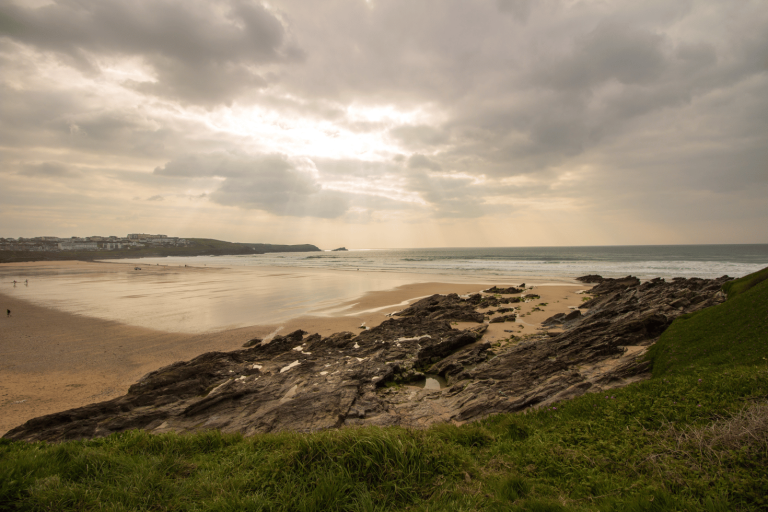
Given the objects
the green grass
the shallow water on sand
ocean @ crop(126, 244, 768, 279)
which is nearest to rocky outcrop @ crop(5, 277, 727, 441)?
the green grass

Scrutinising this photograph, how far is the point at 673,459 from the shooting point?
14.1 feet

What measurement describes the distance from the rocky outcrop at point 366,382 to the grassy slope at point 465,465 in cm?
288

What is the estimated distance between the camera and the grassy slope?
403 centimetres

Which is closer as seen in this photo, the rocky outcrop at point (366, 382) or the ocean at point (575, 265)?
the rocky outcrop at point (366, 382)

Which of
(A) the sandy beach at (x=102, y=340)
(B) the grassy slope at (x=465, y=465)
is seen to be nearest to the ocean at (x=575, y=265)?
(A) the sandy beach at (x=102, y=340)

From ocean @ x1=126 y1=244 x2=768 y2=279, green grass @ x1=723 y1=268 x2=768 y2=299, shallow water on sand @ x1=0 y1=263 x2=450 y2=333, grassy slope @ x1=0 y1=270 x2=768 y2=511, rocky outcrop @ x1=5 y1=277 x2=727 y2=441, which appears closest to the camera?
grassy slope @ x1=0 y1=270 x2=768 y2=511

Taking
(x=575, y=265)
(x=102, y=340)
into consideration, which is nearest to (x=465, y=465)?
(x=102, y=340)

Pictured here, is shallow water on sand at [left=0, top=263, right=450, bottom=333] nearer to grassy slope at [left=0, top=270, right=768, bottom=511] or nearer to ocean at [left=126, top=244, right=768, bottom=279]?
grassy slope at [left=0, top=270, right=768, bottom=511]

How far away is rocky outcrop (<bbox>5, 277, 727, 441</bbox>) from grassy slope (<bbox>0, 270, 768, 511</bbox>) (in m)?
2.88

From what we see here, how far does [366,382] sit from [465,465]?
735 centimetres

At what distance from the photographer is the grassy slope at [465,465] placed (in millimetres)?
4027

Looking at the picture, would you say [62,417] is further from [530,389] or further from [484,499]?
[530,389]

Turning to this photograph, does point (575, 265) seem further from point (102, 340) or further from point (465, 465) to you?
point (102, 340)

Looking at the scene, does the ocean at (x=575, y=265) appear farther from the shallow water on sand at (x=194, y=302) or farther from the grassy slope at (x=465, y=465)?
A: the grassy slope at (x=465, y=465)
